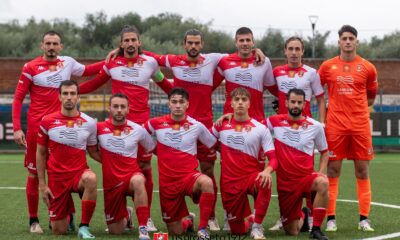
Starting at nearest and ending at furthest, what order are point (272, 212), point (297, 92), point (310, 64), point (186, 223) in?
point (297, 92) < point (186, 223) < point (272, 212) < point (310, 64)

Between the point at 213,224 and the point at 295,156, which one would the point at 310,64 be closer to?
the point at 213,224

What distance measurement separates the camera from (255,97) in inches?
352

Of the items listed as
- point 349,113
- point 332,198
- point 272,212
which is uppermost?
point 349,113

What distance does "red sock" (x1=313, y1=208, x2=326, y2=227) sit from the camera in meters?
7.89

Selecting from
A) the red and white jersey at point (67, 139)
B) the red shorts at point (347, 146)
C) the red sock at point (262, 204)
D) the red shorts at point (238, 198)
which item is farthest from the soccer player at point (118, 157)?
the red shorts at point (347, 146)

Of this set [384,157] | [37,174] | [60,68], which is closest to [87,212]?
[37,174]

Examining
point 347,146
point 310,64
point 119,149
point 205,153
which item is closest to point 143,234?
point 119,149

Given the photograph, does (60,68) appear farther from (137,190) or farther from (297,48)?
(297,48)

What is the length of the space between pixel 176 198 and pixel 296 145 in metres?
1.27

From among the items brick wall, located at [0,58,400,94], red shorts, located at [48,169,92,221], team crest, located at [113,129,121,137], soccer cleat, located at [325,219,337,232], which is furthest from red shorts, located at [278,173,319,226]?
brick wall, located at [0,58,400,94]

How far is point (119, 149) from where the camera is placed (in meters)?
8.34

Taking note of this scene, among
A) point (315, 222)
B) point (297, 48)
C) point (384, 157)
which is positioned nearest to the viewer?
point (315, 222)

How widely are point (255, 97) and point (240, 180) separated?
1.06 metres

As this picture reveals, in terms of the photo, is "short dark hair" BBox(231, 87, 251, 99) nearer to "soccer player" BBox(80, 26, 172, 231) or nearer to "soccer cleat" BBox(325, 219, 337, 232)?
"soccer player" BBox(80, 26, 172, 231)
